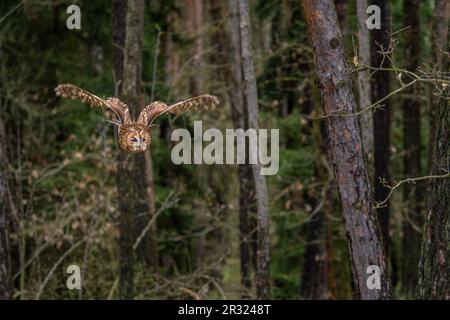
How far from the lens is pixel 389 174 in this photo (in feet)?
55.7

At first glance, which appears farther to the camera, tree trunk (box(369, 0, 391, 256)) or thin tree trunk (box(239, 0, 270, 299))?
tree trunk (box(369, 0, 391, 256))

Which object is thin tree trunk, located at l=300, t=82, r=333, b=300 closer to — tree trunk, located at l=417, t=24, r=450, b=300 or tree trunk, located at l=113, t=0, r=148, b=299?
tree trunk, located at l=113, t=0, r=148, b=299

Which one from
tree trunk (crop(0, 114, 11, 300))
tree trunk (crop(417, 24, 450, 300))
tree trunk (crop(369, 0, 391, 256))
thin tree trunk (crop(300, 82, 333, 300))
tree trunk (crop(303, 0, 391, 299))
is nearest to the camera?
tree trunk (crop(303, 0, 391, 299))

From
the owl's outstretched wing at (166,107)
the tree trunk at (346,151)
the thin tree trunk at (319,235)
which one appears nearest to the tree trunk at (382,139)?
the thin tree trunk at (319,235)

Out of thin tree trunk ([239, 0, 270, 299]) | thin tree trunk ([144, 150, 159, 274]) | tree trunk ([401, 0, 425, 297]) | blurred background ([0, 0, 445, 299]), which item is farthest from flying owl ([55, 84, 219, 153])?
tree trunk ([401, 0, 425, 297])

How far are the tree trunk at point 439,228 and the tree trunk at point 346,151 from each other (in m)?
0.51

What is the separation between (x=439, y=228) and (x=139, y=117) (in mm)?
3894

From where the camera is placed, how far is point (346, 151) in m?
9.79

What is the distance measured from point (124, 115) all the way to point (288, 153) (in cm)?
1200

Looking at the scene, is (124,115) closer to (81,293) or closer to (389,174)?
(81,293)

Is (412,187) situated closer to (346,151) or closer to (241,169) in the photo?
(241,169)

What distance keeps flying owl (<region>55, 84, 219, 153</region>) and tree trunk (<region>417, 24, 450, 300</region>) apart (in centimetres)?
300

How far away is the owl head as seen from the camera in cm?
747
